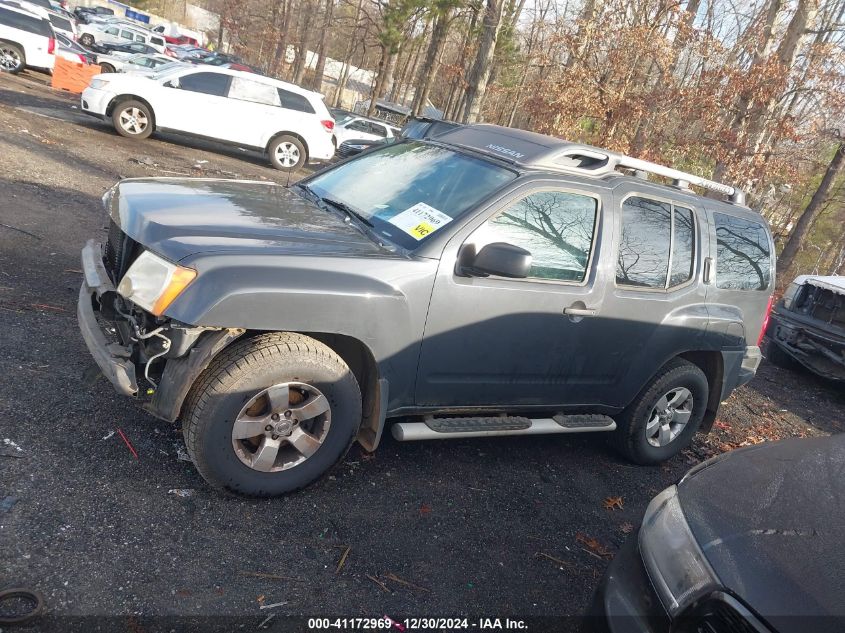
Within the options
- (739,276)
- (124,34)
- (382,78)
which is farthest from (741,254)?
(124,34)

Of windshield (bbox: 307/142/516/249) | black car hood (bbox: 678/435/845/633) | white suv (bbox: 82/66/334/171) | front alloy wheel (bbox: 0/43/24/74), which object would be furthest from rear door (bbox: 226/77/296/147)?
black car hood (bbox: 678/435/845/633)

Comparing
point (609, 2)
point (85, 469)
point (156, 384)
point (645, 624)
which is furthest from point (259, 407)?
point (609, 2)

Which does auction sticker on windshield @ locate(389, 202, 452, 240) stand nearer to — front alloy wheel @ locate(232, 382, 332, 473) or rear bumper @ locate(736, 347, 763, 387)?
front alloy wheel @ locate(232, 382, 332, 473)

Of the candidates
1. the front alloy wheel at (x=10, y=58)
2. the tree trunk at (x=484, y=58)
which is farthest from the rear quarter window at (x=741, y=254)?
the front alloy wheel at (x=10, y=58)

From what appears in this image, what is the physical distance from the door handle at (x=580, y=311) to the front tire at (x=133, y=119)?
36.1ft

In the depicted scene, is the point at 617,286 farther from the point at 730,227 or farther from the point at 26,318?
the point at 26,318

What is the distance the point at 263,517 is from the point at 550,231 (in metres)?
2.23

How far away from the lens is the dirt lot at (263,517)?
255 cm

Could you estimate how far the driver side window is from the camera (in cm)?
347

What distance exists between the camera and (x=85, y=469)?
3.03 metres

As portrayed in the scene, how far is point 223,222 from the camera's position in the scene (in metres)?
3.22

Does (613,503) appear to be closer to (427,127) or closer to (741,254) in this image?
(741,254)

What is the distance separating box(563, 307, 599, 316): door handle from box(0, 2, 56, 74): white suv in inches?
729

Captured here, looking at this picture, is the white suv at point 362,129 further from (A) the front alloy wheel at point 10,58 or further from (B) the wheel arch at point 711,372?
(B) the wheel arch at point 711,372
